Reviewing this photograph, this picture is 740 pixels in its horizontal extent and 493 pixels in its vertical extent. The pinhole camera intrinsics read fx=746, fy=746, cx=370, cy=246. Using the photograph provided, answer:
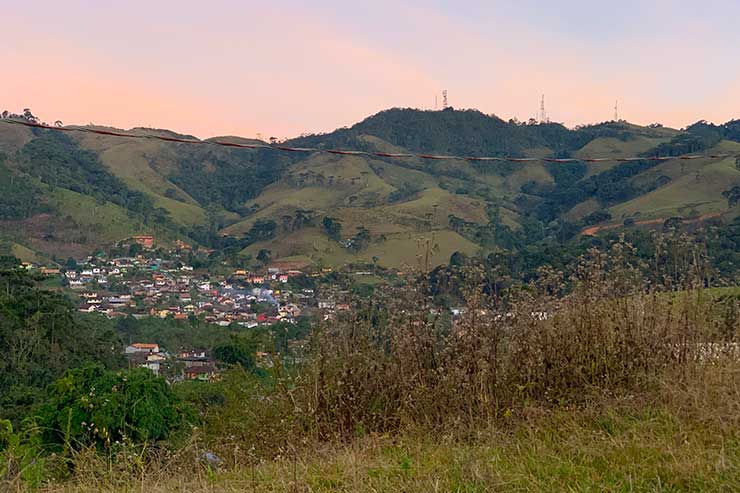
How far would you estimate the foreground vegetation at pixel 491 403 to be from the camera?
3162 mm

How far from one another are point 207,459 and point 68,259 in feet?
246

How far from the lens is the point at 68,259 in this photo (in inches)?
2874

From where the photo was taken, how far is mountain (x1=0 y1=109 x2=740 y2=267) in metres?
72.3

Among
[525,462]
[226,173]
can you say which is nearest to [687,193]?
[525,462]

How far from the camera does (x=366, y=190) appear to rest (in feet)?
341

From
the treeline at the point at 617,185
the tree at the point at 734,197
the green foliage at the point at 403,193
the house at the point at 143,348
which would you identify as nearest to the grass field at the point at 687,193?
the tree at the point at 734,197

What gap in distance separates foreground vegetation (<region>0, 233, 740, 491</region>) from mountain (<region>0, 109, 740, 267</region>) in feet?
122

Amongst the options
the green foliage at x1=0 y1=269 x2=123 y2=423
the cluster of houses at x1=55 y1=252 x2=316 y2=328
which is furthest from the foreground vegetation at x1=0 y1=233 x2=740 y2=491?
the cluster of houses at x1=55 y1=252 x2=316 y2=328

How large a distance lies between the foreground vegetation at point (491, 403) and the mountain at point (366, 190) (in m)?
37.3

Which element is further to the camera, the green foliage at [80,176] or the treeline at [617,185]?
the green foliage at [80,176]

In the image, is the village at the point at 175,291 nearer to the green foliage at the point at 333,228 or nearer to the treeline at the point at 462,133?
the green foliage at the point at 333,228

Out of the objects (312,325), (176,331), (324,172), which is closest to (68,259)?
(176,331)

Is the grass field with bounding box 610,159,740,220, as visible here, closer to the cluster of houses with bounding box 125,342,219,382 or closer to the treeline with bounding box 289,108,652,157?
the cluster of houses with bounding box 125,342,219,382

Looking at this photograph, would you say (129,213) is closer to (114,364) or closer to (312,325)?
(114,364)
